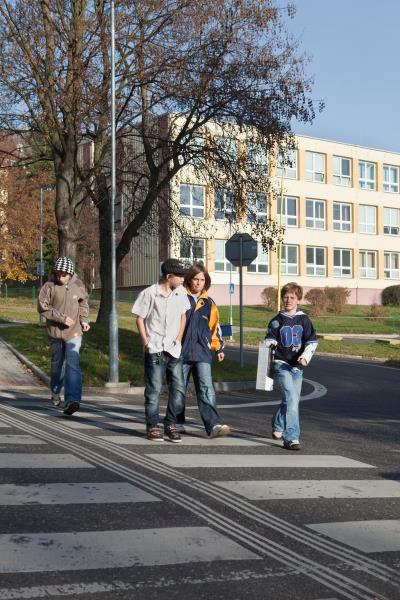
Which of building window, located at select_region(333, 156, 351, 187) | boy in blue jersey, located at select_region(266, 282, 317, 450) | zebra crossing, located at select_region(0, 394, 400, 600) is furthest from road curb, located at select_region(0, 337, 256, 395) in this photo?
building window, located at select_region(333, 156, 351, 187)

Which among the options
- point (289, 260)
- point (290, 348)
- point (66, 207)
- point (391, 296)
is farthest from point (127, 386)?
point (391, 296)

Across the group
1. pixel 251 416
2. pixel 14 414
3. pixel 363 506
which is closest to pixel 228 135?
pixel 251 416

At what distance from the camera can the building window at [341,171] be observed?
211ft

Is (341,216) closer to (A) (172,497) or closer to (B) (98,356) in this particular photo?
(B) (98,356)

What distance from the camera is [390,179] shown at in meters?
68.4

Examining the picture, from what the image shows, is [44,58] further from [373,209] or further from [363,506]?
[373,209]

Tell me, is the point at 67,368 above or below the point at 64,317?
below

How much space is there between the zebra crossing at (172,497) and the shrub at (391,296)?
54.4m

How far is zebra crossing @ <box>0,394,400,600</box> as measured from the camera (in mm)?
4090

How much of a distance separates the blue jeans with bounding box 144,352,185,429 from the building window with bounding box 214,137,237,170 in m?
12.7

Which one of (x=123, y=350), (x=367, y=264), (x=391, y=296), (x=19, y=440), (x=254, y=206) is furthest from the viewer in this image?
(x=367, y=264)

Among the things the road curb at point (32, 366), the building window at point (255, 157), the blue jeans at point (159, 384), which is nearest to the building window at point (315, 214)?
the building window at point (255, 157)

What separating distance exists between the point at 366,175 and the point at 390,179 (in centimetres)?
307

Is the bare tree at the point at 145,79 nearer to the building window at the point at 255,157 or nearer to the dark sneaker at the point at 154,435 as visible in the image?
the building window at the point at 255,157
